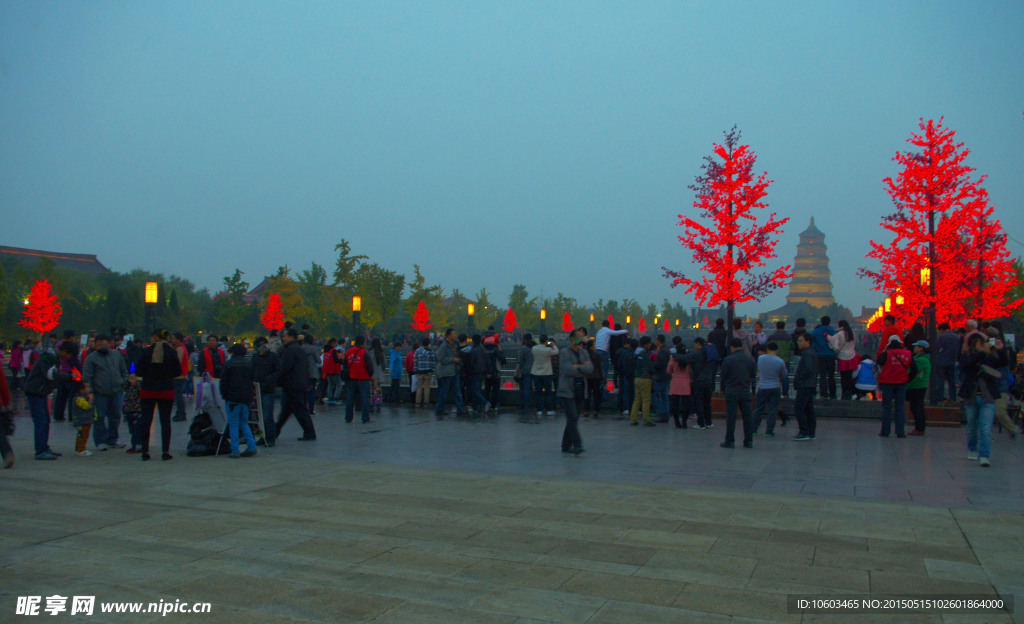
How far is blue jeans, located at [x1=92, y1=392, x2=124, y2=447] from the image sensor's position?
11258mm

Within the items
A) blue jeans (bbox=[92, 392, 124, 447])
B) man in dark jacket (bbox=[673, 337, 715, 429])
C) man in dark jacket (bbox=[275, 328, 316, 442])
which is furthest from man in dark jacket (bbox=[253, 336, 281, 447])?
man in dark jacket (bbox=[673, 337, 715, 429])

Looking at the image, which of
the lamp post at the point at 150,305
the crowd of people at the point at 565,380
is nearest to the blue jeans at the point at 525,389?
the crowd of people at the point at 565,380

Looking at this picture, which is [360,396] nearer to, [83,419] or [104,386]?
[104,386]

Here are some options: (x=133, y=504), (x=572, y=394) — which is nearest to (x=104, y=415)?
(x=133, y=504)

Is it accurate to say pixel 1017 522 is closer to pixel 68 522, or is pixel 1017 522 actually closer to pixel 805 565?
pixel 805 565

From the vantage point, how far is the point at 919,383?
1238 centimetres

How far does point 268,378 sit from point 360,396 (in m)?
3.20

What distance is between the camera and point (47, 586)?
4.89m

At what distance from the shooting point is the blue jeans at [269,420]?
1186 cm

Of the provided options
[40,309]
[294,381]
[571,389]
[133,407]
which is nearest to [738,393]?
[571,389]

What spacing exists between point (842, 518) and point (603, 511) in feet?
7.19

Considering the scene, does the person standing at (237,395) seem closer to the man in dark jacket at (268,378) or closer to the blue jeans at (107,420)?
the man in dark jacket at (268,378)

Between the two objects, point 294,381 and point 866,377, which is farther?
point 866,377

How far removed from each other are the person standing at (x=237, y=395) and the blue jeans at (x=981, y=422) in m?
9.77
